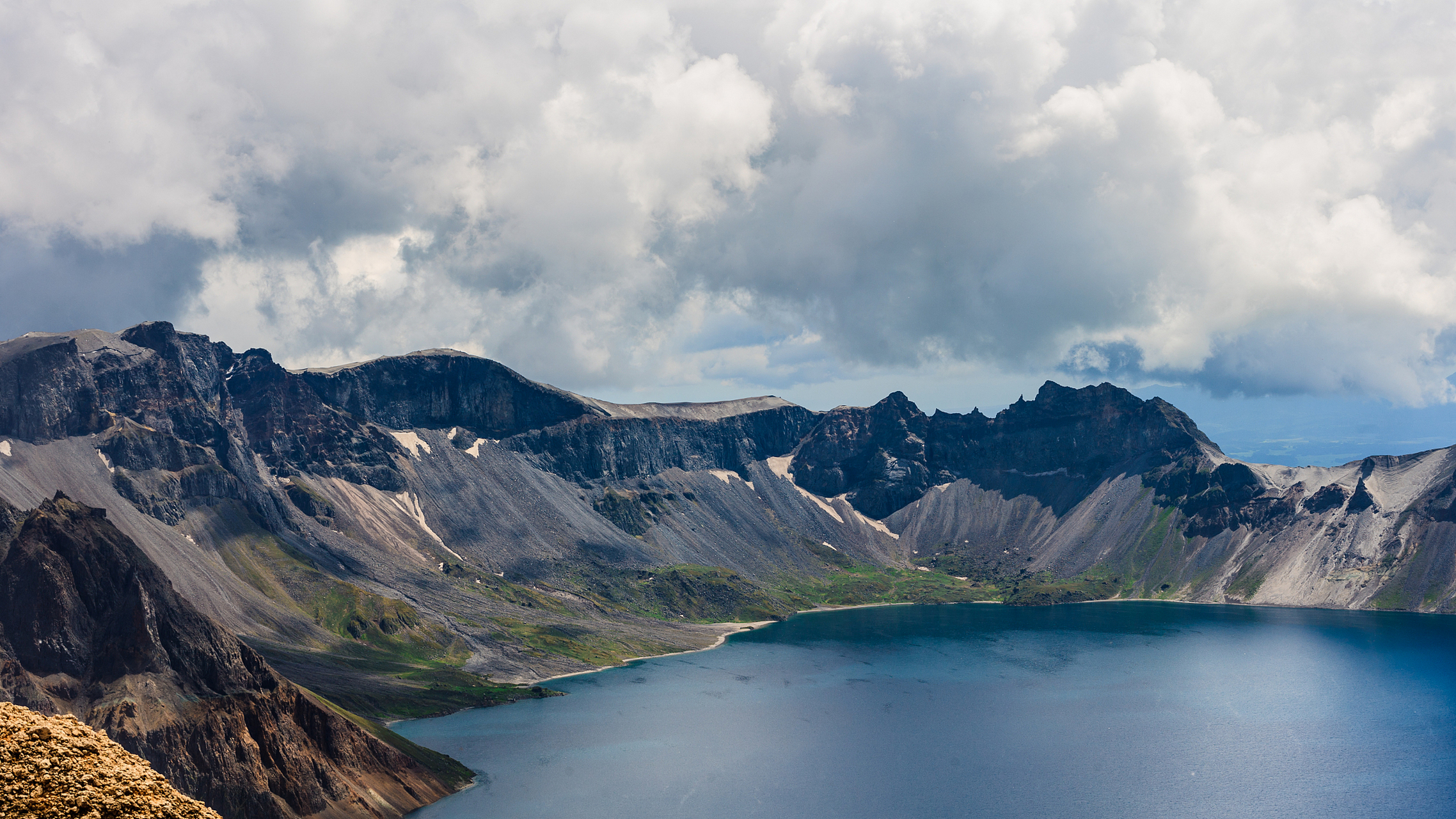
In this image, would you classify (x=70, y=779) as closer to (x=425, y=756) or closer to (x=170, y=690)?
(x=170, y=690)

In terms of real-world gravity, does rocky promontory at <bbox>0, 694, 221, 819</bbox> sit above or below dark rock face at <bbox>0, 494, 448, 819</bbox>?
above

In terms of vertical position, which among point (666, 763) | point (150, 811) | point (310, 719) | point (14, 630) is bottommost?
point (666, 763)

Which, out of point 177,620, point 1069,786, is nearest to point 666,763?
point 1069,786

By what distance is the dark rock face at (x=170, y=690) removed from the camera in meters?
131

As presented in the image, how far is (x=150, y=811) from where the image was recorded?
3197 centimetres

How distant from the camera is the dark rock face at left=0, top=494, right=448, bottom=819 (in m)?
131

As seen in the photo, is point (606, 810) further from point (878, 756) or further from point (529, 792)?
point (878, 756)

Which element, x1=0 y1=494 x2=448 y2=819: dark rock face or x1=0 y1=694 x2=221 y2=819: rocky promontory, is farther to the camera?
x1=0 y1=494 x2=448 y2=819: dark rock face

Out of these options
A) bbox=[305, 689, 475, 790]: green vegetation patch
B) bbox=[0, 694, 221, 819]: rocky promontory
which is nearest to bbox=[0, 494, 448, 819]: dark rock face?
bbox=[305, 689, 475, 790]: green vegetation patch

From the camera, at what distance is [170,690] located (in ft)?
458

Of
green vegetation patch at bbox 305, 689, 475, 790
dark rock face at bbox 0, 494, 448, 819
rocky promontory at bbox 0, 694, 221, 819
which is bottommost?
green vegetation patch at bbox 305, 689, 475, 790

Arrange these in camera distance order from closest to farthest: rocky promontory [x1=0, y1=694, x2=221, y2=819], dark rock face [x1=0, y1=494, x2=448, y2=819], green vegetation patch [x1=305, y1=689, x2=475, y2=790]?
rocky promontory [x1=0, y1=694, x2=221, y2=819] → dark rock face [x1=0, y1=494, x2=448, y2=819] → green vegetation patch [x1=305, y1=689, x2=475, y2=790]

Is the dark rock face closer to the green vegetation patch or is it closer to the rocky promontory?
the green vegetation patch

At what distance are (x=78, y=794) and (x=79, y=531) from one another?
158 metres
